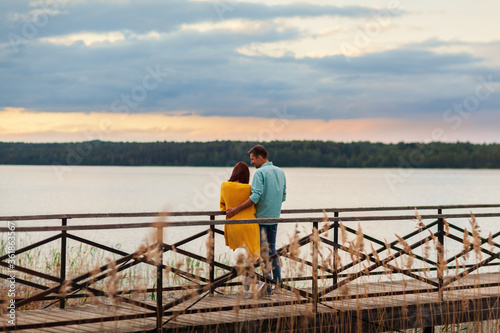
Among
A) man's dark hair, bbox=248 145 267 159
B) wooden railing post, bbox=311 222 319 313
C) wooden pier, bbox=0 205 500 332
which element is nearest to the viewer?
wooden pier, bbox=0 205 500 332

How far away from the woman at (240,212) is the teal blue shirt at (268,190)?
0.27 feet

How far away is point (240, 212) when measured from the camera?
6074 millimetres

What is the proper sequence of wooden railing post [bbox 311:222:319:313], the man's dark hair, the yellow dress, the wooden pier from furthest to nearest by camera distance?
the man's dark hair
the yellow dress
wooden railing post [bbox 311:222:319:313]
the wooden pier

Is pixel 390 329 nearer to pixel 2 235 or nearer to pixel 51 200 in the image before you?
pixel 2 235

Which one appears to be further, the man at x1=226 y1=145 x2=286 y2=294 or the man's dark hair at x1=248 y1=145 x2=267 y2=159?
the man's dark hair at x1=248 y1=145 x2=267 y2=159

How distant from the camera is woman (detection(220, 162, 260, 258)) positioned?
236 inches

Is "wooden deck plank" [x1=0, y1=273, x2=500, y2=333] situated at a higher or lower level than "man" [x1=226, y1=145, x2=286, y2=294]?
lower

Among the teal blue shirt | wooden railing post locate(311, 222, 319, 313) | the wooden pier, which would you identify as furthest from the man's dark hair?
wooden railing post locate(311, 222, 319, 313)

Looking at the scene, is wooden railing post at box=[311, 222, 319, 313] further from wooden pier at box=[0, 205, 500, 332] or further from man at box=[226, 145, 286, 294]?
man at box=[226, 145, 286, 294]

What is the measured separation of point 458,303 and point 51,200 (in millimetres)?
40123

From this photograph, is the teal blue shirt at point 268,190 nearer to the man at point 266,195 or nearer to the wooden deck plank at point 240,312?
the man at point 266,195

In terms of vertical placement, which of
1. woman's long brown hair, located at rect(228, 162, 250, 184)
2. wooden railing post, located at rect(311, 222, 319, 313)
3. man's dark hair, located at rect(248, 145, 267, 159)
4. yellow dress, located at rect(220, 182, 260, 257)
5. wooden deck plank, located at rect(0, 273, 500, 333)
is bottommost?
wooden deck plank, located at rect(0, 273, 500, 333)

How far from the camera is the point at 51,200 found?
141ft

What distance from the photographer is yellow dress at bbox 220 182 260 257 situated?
6000 mm
